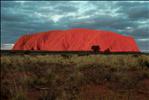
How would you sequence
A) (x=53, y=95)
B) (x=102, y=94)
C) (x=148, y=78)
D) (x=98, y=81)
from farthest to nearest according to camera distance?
(x=148, y=78), (x=98, y=81), (x=102, y=94), (x=53, y=95)

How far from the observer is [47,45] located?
166 metres

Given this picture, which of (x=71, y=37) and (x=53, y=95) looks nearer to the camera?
(x=53, y=95)

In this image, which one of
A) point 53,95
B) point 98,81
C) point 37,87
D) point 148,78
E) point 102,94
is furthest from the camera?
point 148,78

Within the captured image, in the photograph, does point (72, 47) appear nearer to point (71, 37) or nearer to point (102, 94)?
point (71, 37)

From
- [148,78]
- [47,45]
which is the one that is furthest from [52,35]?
[148,78]

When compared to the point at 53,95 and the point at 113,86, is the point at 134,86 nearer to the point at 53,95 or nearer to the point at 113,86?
the point at 113,86

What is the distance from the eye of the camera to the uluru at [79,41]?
162125mm

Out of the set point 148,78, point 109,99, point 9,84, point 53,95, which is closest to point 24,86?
point 9,84

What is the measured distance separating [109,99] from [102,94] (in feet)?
4.17

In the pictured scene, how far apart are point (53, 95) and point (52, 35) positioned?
162803 millimetres

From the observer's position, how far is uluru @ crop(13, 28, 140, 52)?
162125 mm

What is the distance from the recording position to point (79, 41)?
16512 centimetres

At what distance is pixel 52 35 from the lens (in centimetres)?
Result: 17238

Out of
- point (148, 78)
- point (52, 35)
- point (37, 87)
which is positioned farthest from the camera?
point (52, 35)
